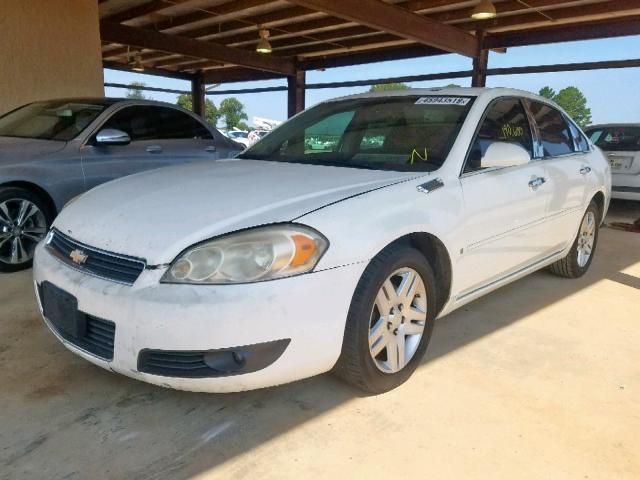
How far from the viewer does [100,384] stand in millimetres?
2385

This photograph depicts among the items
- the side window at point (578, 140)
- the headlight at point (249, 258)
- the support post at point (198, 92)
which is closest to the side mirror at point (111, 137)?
the headlight at point (249, 258)

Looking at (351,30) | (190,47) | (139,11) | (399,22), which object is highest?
(139,11)

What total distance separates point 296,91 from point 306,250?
534 inches

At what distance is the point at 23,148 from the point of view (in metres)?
4.18

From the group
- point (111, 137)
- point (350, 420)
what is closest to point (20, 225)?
point (111, 137)

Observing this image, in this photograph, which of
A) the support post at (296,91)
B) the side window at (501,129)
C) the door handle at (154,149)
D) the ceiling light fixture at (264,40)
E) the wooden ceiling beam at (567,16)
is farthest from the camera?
the support post at (296,91)

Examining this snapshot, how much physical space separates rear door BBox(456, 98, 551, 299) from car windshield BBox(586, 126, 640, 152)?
4.76 meters

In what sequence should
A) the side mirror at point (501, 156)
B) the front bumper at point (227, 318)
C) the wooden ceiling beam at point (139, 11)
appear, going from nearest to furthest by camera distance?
the front bumper at point (227, 318) < the side mirror at point (501, 156) < the wooden ceiling beam at point (139, 11)

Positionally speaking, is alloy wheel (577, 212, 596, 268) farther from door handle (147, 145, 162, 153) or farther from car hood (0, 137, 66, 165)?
car hood (0, 137, 66, 165)

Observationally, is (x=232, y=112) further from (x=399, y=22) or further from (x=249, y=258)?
(x=249, y=258)

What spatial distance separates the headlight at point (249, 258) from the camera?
1.92 metres

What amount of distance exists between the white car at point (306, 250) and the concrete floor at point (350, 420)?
0.22m

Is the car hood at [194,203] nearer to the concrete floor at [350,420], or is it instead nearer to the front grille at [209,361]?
the front grille at [209,361]

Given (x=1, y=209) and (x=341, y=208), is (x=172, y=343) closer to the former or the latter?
(x=341, y=208)
